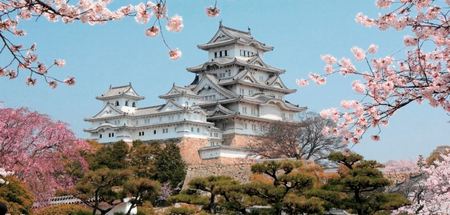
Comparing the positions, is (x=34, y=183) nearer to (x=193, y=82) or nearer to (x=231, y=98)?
(x=231, y=98)

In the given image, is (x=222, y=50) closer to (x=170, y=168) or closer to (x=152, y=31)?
(x=170, y=168)

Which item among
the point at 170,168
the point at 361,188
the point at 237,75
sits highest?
the point at 237,75

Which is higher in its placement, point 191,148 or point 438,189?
point 191,148

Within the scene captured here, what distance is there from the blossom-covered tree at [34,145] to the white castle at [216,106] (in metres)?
16.8

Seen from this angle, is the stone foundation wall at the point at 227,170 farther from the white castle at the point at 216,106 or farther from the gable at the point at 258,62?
the gable at the point at 258,62

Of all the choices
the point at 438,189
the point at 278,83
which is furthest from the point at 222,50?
the point at 438,189

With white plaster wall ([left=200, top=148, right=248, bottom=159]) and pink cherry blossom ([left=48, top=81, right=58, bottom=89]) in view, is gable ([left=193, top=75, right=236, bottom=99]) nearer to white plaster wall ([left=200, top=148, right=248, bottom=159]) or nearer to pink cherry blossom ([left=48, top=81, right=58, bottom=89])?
white plaster wall ([left=200, top=148, right=248, bottom=159])

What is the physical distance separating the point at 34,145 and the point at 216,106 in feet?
77.6

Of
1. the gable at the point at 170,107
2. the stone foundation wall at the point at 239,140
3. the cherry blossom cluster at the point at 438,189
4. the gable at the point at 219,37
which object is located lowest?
the cherry blossom cluster at the point at 438,189

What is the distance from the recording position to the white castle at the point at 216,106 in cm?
3725

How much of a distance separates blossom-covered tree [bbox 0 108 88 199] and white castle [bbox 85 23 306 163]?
16796mm

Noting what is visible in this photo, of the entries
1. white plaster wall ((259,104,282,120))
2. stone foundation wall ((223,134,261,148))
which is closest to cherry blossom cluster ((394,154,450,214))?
stone foundation wall ((223,134,261,148))

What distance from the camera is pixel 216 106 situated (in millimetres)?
39312

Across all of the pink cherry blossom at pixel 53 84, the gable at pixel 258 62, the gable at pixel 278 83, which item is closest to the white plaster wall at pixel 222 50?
the gable at pixel 258 62
